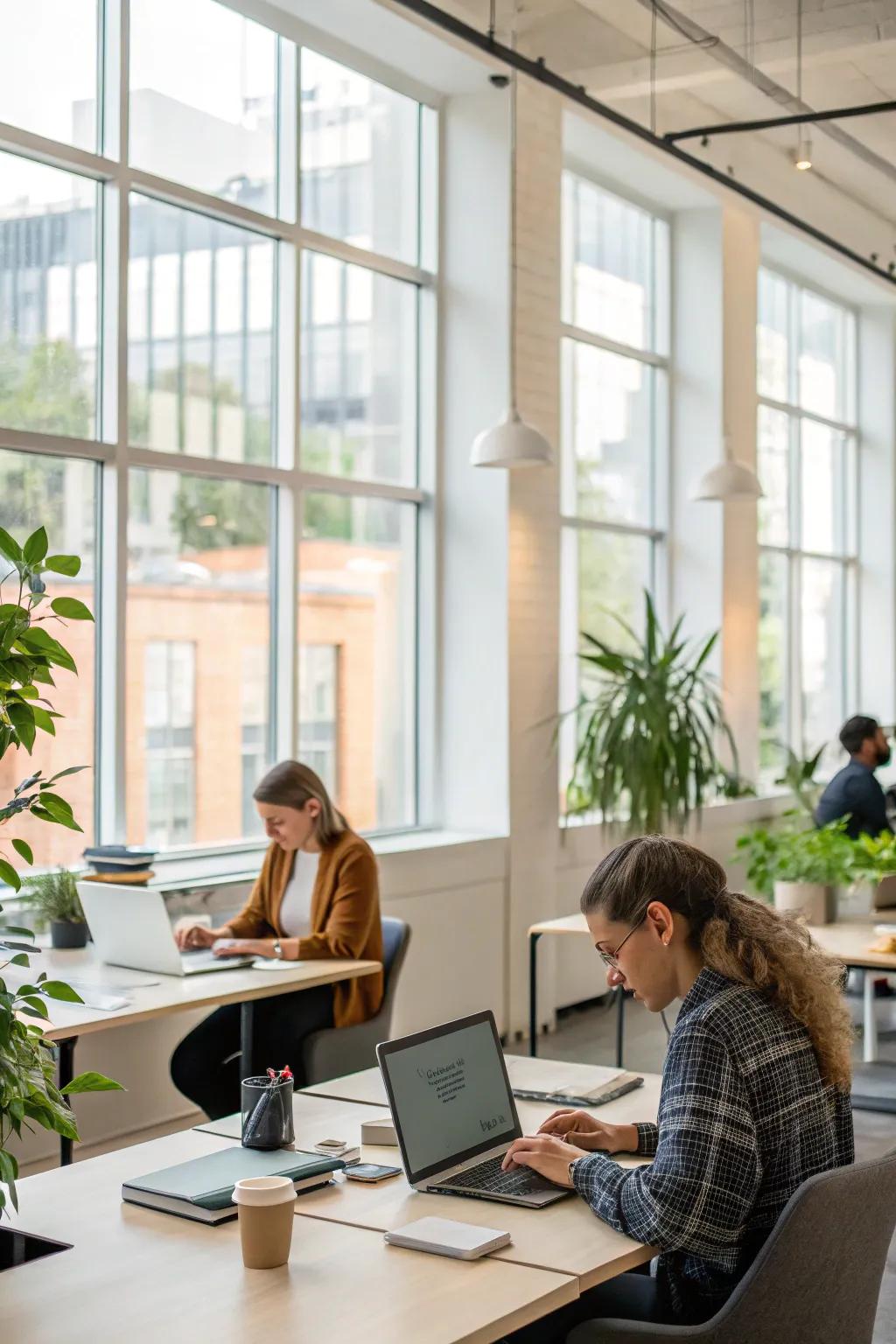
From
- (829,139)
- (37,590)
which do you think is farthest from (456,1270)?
(829,139)

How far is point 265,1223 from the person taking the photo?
2080 millimetres

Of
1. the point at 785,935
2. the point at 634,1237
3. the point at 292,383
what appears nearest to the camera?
the point at 634,1237

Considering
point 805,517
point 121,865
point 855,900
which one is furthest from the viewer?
point 805,517

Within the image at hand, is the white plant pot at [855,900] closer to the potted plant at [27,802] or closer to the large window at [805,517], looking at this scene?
the potted plant at [27,802]

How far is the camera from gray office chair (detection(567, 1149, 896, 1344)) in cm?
207

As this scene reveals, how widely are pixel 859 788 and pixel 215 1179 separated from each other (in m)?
5.20

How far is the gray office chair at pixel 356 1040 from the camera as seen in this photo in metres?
4.24

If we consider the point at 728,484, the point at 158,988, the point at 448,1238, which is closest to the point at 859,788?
the point at 728,484

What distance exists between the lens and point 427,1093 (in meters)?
2.50

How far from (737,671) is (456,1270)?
24.8 ft

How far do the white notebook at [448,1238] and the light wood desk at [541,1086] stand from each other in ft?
2.03

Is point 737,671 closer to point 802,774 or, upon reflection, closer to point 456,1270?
point 802,774

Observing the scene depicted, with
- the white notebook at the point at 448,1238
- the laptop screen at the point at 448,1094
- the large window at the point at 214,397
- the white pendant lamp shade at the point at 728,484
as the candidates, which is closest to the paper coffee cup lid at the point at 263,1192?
the white notebook at the point at 448,1238

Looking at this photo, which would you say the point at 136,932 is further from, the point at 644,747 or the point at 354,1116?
the point at 644,747
